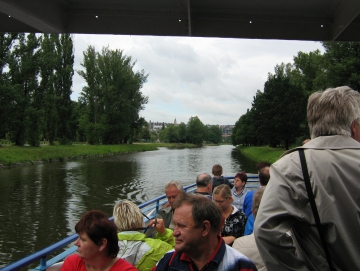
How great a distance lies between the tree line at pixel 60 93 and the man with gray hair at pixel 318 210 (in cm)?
2756

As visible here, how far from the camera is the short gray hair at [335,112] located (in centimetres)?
182

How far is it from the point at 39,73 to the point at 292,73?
41.7 metres

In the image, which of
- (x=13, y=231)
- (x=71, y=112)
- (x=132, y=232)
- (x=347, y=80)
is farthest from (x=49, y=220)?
(x=71, y=112)

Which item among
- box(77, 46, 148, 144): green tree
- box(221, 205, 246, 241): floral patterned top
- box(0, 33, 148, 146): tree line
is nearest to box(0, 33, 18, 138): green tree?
box(0, 33, 148, 146): tree line

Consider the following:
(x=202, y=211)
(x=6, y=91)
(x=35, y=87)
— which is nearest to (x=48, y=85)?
(x=35, y=87)

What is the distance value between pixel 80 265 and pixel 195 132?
163m

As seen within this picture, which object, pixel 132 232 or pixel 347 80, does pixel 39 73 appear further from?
pixel 132 232

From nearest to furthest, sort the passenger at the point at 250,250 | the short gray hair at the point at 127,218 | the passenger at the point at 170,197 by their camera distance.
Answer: the passenger at the point at 250,250 < the short gray hair at the point at 127,218 < the passenger at the point at 170,197

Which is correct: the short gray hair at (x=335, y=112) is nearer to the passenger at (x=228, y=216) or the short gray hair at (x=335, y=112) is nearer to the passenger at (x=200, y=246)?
the passenger at (x=200, y=246)

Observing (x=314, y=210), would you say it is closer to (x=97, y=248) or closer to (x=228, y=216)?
(x=97, y=248)

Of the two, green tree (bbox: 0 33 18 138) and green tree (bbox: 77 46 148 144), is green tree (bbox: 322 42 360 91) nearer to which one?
green tree (bbox: 0 33 18 138)

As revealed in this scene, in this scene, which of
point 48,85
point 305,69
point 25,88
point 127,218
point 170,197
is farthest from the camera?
point 305,69

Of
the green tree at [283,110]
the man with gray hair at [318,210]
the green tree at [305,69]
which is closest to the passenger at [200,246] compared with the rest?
the man with gray hair at [318,210]

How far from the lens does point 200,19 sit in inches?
209
